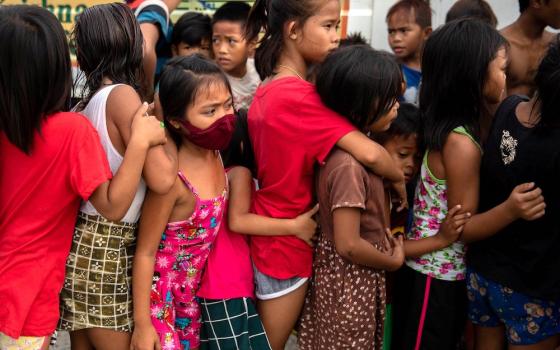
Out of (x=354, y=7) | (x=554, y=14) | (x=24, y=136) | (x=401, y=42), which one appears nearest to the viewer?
(x=24, y=136)

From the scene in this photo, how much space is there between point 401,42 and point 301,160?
6.86 ft

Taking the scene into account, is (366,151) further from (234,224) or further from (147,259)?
(147,259)

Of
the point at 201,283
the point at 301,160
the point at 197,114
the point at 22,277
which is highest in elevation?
the point at 197,114

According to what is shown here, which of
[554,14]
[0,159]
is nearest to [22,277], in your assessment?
[0,159]

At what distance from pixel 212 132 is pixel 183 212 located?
294 mm

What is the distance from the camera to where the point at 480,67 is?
2.18m

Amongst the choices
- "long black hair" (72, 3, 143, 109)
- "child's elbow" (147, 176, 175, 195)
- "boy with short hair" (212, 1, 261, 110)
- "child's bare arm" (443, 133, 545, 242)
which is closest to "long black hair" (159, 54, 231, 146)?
"long black hair" (72, 3, 143, 109)

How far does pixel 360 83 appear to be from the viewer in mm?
2010

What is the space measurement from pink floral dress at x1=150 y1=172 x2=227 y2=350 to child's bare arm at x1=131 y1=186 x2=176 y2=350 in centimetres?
7

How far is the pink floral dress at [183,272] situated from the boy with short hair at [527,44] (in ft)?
5.52

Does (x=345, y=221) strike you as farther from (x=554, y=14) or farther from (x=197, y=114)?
(x=554, y=14)

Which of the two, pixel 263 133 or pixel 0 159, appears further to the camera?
pixel 263 133

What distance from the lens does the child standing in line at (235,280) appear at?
84.4 inches

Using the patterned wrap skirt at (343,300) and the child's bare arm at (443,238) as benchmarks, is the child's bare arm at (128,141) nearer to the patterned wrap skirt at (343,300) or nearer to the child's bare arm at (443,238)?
the patterned wrap skirt at (343,300)
